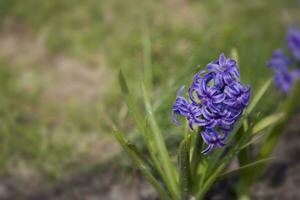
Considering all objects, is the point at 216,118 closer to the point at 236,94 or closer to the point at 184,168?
the point at 236,94

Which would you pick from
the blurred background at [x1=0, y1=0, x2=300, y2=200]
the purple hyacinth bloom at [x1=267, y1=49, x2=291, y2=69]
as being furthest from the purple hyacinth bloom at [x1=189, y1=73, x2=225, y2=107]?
the purple hyacinth bloom at [x1=267, y1=49, x2=291, y2=69]

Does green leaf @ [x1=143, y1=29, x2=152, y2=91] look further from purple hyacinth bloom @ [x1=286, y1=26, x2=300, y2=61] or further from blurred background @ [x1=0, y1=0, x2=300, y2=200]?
purple hyacinth bloom @ [x1=286, y1=26, x2=300, y2=61]

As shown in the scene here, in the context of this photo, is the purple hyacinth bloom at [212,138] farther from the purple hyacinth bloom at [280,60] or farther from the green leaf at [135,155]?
the purple hyacinth bloom at [280,60]

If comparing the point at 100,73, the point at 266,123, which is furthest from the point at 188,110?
the point at 100,73

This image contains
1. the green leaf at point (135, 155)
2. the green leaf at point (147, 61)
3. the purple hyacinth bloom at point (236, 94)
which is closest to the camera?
Result: the purple hyacinth bloom at point (236, 94)

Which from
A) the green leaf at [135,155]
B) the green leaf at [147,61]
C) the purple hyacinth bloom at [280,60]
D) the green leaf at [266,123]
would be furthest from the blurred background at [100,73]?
the green leaf at [135,155]

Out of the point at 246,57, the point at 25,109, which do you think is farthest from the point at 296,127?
the point at 25,109
